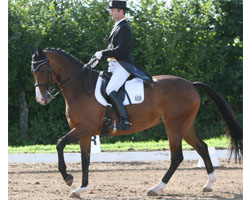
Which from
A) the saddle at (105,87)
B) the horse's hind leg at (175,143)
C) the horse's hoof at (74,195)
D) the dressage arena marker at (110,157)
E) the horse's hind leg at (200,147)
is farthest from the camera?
the dressage arena marker at (110,157)

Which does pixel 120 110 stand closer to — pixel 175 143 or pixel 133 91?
pixel 133 91

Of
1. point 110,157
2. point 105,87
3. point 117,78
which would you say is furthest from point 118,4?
point 110,157

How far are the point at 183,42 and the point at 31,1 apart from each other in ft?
16.2

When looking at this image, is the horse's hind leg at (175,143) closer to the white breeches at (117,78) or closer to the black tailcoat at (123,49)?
the black tailcoat at (123,49)

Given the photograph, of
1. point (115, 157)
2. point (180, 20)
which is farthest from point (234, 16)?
point (115, 157)

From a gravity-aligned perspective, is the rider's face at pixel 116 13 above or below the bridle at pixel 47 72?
above

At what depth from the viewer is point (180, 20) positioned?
15.8 metres

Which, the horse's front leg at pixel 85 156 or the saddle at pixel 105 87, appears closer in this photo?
the horse's front leg at pixel 85 156

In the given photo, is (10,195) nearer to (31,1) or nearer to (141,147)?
(141,147)

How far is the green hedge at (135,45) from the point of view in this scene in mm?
15508

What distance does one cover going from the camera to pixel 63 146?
6.97 m

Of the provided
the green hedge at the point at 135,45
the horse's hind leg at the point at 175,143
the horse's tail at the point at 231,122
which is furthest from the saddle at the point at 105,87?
the green hedge at the point at 135,45

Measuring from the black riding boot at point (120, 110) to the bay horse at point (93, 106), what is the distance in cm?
12

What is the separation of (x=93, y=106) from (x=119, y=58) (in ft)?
2.65
